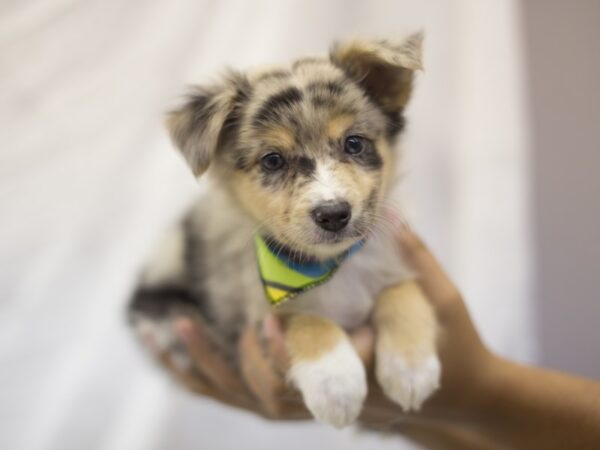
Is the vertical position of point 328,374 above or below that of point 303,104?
below

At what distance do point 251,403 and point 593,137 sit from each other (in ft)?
8.83

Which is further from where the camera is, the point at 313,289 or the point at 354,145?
the point at 313,289

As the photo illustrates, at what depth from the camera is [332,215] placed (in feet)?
5.49

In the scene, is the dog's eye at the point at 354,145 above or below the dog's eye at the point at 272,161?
above

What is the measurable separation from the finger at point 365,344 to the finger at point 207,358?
2.49ft

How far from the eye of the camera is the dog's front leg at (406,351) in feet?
5.75

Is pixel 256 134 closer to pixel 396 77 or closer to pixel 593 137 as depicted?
pixel 396 77

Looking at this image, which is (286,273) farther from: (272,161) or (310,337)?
(272,161)

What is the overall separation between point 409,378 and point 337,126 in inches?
35.4

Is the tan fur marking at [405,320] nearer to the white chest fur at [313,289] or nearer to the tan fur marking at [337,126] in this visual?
the white chest fur at [313,289]

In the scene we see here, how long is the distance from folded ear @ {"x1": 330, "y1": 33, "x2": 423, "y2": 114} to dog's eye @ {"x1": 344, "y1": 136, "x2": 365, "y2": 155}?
0.23m

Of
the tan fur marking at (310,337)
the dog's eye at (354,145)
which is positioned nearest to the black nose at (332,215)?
the dog's eye at (354,145)

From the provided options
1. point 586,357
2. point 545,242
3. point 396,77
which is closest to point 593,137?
point 545,242

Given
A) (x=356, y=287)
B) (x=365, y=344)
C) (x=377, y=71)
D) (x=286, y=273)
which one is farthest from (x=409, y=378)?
(x=377, y=71)
